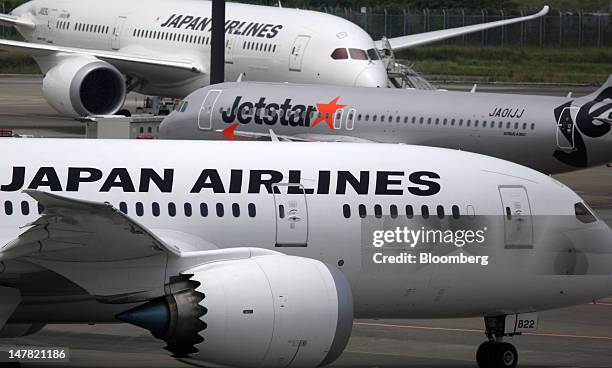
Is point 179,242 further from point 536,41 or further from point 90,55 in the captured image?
point 536,41

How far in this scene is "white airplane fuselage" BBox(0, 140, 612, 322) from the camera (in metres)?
18.5

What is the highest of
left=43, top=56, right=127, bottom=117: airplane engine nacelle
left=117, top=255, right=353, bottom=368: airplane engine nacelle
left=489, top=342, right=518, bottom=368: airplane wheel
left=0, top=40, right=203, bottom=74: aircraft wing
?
left=117, top=255, right=353, bottom=368: airplane engine nacelle

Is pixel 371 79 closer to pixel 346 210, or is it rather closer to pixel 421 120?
pixel 421 120

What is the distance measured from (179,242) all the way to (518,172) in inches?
198

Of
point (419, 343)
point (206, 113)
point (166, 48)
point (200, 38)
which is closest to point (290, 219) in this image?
point (419, 343)

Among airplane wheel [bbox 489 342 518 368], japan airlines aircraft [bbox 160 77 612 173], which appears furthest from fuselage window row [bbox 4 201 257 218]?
japan airlines aircraft [bbox 160 77 612 173]

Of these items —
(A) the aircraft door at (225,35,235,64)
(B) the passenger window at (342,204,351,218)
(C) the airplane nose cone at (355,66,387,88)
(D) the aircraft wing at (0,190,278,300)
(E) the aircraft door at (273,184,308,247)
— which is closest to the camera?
(D) the aircraft wing at (0,190,278,300)

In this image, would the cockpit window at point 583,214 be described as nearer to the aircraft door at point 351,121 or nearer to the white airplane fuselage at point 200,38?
the aircraft door at point 351,121

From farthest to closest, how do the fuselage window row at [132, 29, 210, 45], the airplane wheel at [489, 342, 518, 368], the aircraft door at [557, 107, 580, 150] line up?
the fuselage window row at [132, 29, 210, 45], the aircraft door at [557, 107, 580, 150], the airplane wheel at [489, 342, 518, 368]

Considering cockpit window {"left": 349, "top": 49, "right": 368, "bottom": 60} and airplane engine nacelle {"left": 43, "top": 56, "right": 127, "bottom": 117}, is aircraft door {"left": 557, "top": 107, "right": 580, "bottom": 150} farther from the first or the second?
airplane engine nacelle {"left": 43, "top": 56, "right": 127, "bottom": 117}

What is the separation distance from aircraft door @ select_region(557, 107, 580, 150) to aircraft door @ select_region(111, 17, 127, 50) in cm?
2301

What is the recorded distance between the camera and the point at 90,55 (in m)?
55.4

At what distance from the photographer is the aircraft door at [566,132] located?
40875 mm

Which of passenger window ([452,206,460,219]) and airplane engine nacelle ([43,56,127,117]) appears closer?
passenger window ([452,206,460,219])
